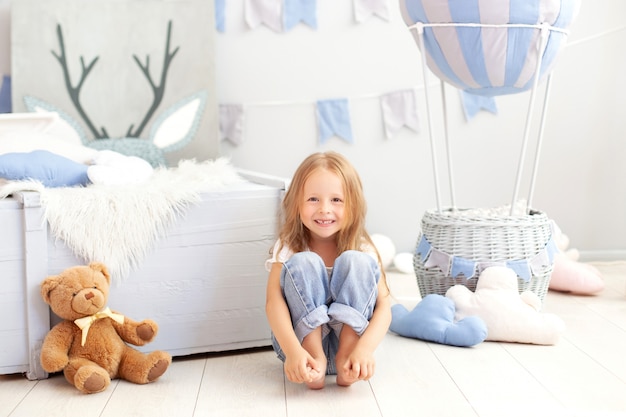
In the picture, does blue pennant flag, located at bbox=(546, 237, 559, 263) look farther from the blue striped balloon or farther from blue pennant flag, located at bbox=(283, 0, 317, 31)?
blue pennant flag, located at bbox=(283, 0, 317, 31)

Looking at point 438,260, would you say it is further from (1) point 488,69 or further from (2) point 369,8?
(2) point 369,8

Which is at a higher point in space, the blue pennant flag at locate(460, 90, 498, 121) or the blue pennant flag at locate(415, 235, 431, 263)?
the blue pennant flag at locate(460, 90, 498, 121)

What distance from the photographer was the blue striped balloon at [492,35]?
1.89m

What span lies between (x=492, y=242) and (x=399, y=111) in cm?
87

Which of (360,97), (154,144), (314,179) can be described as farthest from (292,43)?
(314,179)

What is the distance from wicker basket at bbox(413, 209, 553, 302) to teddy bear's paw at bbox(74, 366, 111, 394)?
3.04 ft

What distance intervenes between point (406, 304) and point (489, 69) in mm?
721

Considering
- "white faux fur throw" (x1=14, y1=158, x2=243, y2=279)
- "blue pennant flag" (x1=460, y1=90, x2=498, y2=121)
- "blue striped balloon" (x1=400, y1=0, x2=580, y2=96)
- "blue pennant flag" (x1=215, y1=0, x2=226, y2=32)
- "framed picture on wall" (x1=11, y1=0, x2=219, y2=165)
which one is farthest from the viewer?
"blue pennant flag" (x1=460, y1=90, x2=498, y2=121)

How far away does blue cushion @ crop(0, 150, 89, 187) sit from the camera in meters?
1.74

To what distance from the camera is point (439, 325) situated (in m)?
1.82

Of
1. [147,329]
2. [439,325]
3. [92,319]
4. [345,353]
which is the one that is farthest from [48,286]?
[439,325]

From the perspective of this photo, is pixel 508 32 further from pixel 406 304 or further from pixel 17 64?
pixel 17 64

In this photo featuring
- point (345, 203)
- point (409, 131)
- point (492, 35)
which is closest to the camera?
point (345, 203)

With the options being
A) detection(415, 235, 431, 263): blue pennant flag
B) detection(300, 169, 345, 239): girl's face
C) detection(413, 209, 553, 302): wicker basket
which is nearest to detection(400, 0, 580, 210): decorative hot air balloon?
detection(413, 209, 553, 302): wicker basket
